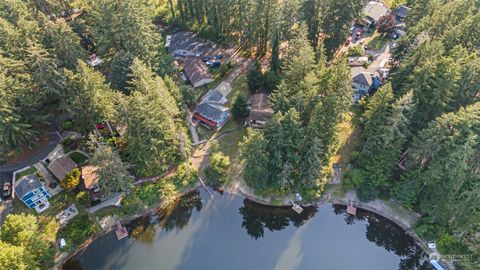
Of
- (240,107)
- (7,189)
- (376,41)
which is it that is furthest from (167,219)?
(376,41)

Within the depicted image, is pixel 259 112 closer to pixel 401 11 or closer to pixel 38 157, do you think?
pixel 38 157

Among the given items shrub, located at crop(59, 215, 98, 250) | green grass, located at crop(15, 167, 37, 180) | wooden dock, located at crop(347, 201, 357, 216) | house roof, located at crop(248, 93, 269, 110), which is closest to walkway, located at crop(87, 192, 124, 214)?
shrub, located at crop(59, 215, 98, 250)

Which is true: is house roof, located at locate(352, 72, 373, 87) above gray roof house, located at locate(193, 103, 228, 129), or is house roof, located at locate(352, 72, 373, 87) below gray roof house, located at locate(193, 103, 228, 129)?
above

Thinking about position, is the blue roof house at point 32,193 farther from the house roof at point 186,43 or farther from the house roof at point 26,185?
the house roof at point 186,43

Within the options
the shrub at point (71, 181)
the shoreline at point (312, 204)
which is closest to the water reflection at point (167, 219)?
the shoreline at point (312, 204)

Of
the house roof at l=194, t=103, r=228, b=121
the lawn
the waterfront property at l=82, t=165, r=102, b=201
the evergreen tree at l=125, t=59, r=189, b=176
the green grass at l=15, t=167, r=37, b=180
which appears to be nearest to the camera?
the evergreen tree at l=125, t=59, r=189, b=176

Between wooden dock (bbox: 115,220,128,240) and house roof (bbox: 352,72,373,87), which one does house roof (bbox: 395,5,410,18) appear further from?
wooden dock (bbox: 115,220,128,240)
